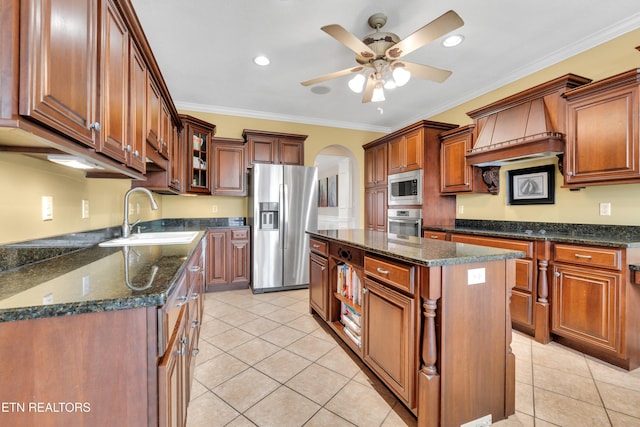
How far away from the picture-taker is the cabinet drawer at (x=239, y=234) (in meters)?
3.94

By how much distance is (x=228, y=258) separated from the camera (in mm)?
3922

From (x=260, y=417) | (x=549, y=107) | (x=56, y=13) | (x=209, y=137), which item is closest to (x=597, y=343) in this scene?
(x=549, y=107)

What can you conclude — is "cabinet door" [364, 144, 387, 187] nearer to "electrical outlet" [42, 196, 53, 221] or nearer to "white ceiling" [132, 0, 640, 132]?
"white ceiling" [132, 0, 640, 132]

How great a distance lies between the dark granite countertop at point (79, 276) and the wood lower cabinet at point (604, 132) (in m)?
3.09

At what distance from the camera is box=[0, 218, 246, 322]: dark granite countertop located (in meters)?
0.73

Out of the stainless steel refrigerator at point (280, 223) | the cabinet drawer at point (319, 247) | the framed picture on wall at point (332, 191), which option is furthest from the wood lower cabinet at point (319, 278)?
the framed picture on wall at point (332, 191)

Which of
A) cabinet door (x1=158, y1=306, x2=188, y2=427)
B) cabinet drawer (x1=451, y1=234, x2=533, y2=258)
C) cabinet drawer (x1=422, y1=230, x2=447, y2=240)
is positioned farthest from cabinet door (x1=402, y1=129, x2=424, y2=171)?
cabinet door (x1=158, y1=306, x2=188, y2=427)

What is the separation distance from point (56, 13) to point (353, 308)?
2114 mm

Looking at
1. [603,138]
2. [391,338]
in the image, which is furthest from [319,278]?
[603,138]

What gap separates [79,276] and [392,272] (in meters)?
1.38

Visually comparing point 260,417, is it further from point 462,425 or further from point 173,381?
point 462,425

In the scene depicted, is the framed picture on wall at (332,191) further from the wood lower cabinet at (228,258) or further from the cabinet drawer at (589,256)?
the cabinet drawer at (589,256)

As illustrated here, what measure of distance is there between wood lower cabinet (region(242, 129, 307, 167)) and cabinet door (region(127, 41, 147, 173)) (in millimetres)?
2348

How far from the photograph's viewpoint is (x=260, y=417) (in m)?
1.55
